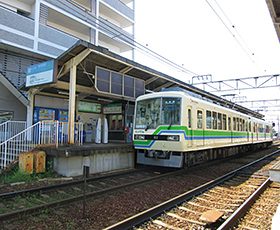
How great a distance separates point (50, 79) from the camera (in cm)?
1044

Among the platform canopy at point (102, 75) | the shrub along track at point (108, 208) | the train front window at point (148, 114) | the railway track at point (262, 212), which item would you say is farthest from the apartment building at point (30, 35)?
the railway track at point (262, 212)

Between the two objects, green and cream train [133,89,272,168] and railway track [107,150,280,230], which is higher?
green and cream train [133,89,272,168]

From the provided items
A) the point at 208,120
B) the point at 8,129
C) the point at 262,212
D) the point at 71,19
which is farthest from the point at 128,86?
the point at 71,19

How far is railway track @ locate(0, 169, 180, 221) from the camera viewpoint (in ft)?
18.3

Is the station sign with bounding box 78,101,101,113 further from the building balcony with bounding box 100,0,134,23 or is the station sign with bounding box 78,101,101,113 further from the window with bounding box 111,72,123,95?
the building balcony with bounding box 100,0,134,23

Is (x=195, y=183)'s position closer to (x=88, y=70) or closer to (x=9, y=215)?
(x=9, y=215)

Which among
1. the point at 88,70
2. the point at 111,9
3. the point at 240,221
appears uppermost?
the point at 111,9

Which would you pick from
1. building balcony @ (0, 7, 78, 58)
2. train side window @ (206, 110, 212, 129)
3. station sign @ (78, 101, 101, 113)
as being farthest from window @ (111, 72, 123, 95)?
building balcony @ (0, 7, 78, 58)

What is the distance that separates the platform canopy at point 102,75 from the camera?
1048cm

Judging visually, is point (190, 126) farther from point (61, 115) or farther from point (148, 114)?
point (61, 115)

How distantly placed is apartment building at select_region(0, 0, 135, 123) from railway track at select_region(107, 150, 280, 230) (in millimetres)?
9593

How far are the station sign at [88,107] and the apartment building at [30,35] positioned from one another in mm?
3262

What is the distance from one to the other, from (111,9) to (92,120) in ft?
47.7

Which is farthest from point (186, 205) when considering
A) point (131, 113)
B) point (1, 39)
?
point (1, 39)
